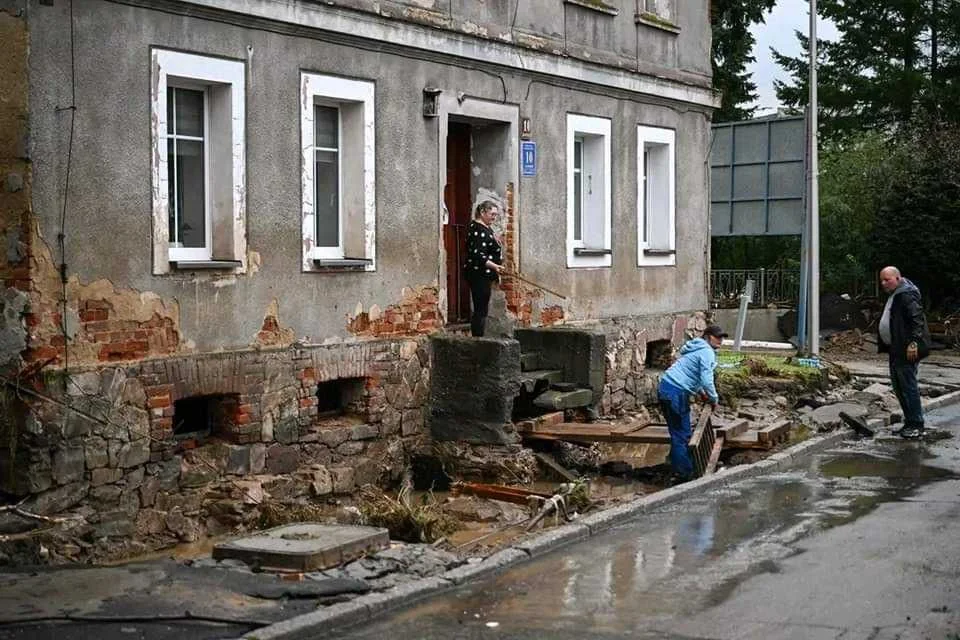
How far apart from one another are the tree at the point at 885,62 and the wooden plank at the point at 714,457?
2969 cm

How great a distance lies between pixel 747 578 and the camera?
367 inches

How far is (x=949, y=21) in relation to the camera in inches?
1671

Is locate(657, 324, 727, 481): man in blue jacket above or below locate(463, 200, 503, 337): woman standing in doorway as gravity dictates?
below

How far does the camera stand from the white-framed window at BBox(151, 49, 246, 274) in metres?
12.2

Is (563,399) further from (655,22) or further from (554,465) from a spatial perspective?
(655,22)

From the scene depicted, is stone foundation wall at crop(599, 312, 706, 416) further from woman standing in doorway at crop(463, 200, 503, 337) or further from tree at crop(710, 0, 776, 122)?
tree at crop(710, 0, 776, 122)

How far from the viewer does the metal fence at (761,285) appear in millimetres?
34344

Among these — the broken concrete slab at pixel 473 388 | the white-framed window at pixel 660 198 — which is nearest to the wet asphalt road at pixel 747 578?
the broken concrete slab at pixel 473 388

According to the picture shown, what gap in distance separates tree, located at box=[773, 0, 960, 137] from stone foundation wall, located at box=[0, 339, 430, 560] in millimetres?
31311

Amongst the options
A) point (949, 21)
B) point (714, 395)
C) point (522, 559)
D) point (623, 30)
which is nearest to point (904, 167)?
point (949, 21)

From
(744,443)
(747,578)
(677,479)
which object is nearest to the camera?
(747,578)

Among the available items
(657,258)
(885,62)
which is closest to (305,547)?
(657,258)

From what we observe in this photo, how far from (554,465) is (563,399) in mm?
1192

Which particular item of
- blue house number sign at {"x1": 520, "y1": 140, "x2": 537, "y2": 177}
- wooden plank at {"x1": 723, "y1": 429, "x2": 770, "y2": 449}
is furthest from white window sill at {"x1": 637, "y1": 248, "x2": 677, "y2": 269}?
wooden plank at {"x1": 723, "y1": 429, "x2": 770, "y2": 449}
